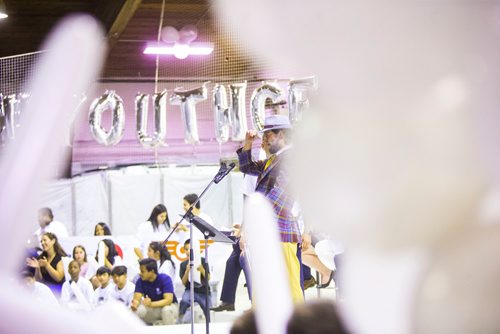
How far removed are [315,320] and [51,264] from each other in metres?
3.83

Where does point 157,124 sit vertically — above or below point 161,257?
above

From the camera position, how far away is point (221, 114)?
3906mm


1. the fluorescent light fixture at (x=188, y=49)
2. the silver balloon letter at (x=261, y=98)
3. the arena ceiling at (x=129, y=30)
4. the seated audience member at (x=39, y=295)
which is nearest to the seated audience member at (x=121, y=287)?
the silver balloon letter at (x=261, y=98)

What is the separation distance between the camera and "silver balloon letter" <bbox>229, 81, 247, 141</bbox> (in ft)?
12.4

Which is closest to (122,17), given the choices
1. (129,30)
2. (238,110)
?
(129,30)

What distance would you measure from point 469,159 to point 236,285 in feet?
12.1

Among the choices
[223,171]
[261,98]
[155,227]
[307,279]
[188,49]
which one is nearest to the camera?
[223,171]

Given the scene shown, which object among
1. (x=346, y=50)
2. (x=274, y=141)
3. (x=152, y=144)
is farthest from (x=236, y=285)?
(x=346, y=50)

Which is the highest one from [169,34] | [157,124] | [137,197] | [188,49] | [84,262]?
[169,34]

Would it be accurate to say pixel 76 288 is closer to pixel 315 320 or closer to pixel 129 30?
pixel 129 30

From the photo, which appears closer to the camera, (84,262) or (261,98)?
(261,98)

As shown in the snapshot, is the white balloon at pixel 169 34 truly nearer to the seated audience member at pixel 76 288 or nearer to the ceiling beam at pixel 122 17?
the ceiling beam at pixel 122 17

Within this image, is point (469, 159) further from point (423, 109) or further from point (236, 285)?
point (236, 285)

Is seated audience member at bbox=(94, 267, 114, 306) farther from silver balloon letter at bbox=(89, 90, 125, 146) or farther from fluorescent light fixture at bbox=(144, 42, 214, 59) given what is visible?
fluorescent light fixture at bbox=(144, 42, 214, 59)
